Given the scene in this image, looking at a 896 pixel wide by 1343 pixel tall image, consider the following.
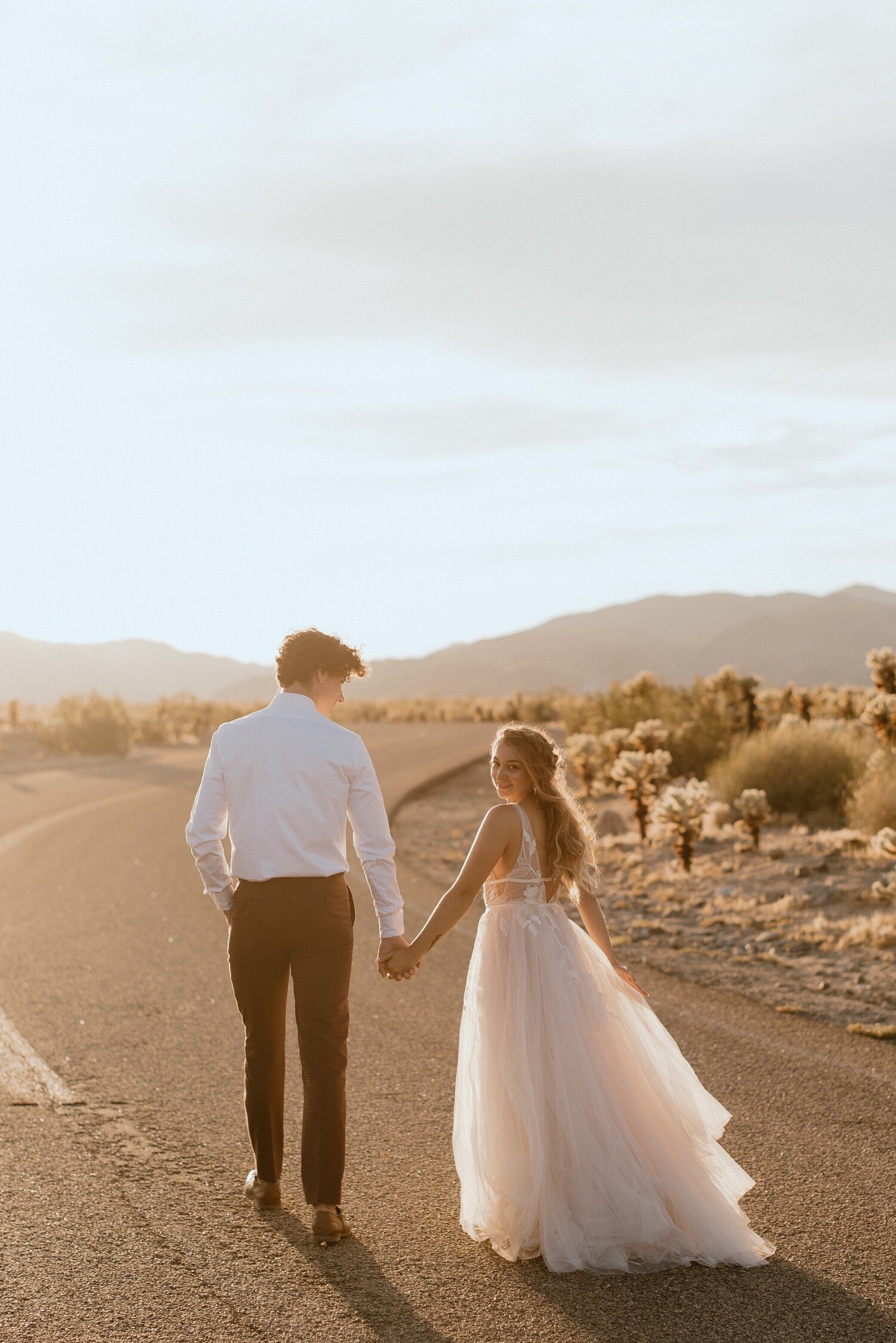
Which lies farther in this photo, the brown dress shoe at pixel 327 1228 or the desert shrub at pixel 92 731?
the desert shrub at pixel 92 731

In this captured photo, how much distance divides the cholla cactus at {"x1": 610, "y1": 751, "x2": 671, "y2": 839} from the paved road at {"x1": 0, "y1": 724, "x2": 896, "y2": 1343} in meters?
5.46

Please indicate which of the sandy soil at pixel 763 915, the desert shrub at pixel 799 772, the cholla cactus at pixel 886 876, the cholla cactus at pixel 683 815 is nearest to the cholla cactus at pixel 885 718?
the desert shrub at pixel 799 772

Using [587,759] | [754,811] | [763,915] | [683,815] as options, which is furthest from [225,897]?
[587,759]

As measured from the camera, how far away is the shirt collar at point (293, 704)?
471 centimetres

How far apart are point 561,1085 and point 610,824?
41.2ft

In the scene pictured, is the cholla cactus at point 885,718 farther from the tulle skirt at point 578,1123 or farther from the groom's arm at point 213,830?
the groom's arm at point 213,830

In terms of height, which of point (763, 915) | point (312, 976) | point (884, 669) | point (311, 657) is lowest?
point (763, 915)

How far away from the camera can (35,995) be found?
824 centimetres

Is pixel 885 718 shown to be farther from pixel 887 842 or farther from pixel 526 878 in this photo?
pixel 526 878

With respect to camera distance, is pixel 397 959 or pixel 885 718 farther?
pixel 885 718

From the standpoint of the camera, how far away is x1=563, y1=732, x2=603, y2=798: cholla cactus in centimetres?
2022

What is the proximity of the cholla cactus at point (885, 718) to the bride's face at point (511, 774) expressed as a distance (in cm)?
1112

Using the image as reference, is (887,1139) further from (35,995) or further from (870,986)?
(35,995)

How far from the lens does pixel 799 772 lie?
1617cm
